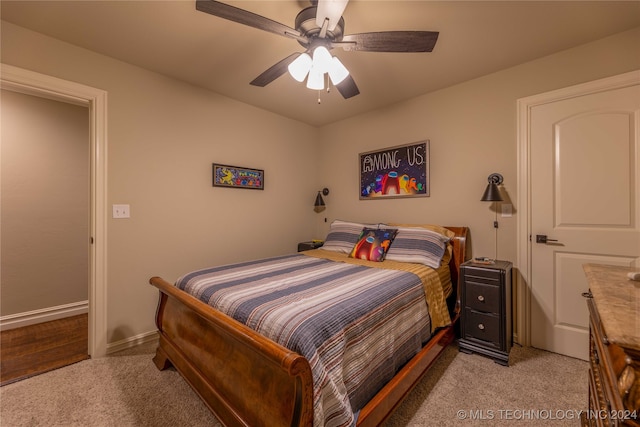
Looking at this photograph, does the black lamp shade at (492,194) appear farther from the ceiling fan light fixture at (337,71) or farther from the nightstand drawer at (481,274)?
the ceiling fan light fixture at (337,71)

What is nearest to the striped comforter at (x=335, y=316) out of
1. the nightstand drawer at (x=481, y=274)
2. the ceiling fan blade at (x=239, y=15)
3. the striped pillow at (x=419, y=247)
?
the striped pillow at (x=419, y=247)

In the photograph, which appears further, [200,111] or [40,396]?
[200,111]

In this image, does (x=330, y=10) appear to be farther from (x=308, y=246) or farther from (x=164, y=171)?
(x=308, y=246)

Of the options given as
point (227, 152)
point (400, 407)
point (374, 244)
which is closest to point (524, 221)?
point (374, 244)

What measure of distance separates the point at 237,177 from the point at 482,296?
271 centimetres

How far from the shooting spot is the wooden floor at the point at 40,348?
6.64 ft

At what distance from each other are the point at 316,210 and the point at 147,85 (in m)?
2.52

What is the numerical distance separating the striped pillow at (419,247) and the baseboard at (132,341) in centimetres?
236

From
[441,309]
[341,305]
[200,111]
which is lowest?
[441,309]

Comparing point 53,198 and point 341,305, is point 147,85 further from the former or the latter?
point 341,305

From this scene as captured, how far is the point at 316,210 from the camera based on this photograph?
411cm

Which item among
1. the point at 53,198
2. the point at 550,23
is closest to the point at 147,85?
the point at 53,198

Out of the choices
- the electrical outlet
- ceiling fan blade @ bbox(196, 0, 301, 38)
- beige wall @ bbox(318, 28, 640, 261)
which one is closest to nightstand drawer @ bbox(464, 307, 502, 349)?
beige wall @ bbox(318, 28, 640, 261)

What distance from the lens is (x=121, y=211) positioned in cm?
233
